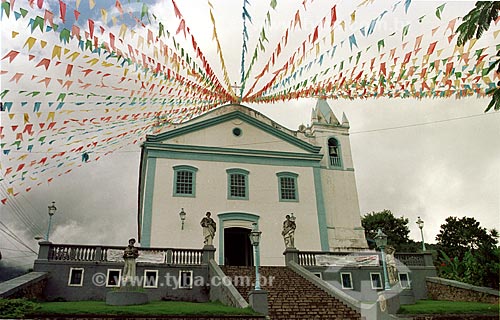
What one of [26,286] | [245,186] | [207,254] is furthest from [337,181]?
[26,286]

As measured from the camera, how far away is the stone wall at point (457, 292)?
1440cm

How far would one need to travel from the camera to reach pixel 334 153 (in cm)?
2492

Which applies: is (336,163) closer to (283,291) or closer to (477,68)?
(283,291)

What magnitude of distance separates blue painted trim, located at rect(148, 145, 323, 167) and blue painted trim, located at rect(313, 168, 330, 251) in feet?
2.52

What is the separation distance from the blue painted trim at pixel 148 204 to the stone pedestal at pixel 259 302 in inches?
339

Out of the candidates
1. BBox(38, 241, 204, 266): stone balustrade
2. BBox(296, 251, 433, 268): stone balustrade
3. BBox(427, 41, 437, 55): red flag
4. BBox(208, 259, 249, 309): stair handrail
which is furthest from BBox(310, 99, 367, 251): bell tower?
BBox(427, 41, 437, 55): red flag

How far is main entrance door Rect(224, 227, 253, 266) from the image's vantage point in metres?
21.6

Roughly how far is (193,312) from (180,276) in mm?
5108

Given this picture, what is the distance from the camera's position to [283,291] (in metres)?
14.5

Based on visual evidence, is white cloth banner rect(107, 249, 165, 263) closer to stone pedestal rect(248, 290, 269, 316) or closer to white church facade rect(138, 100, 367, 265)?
white church facade rect(138, 100, 367, 265)

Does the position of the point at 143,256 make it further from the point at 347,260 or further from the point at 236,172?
the point at 347,260

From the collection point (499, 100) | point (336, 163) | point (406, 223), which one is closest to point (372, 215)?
point (406, 223)

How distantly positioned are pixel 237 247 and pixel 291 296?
8483mm

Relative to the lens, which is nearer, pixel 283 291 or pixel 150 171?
pixel 283 291
